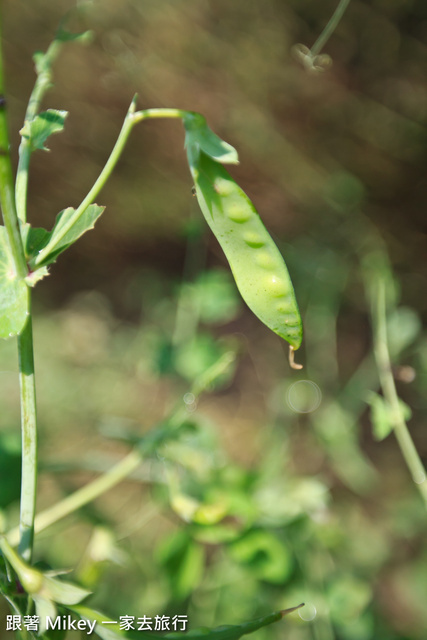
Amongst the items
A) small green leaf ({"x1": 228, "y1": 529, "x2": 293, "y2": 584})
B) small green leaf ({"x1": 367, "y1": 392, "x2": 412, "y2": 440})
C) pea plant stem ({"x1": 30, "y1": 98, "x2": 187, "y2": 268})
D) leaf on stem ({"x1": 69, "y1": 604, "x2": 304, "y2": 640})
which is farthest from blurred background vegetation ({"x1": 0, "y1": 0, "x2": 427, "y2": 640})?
pea plant stem ({"x1": 30, "y1": 98, "x2": 187, "y2": 268})

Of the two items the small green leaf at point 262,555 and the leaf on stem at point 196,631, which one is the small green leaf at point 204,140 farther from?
the small green leaf at point 262,555

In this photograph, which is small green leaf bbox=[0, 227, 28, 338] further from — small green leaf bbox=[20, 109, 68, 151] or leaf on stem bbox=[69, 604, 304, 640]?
leaf on stem bbox=[69, 604, 304, 640]

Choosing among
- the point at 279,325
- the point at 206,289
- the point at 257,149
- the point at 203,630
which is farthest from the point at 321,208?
the point at 203,630

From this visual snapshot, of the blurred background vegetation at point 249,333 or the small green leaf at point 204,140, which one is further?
the blurred background vegetation at point 249,333

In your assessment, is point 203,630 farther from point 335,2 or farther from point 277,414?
point 335,2

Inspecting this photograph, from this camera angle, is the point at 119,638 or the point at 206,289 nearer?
the point at 119,638

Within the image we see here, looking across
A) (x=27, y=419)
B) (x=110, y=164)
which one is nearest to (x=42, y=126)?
(x=110, y=164)

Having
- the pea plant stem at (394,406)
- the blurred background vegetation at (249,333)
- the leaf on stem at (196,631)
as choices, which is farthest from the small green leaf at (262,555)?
the leaf on stem at (196,631)
